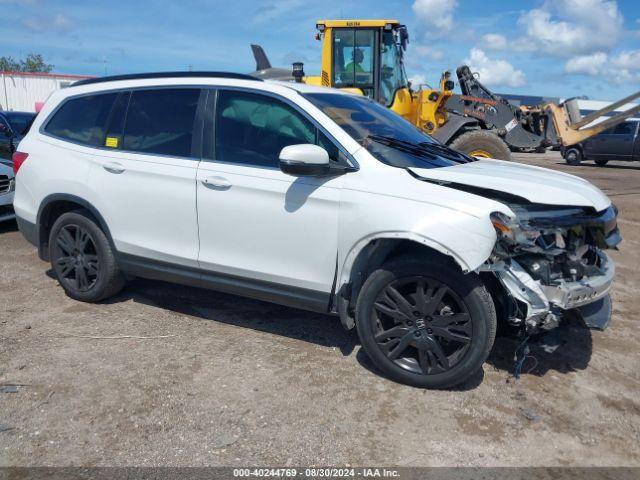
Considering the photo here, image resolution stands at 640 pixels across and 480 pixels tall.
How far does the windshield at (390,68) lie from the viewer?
10539 millimetres

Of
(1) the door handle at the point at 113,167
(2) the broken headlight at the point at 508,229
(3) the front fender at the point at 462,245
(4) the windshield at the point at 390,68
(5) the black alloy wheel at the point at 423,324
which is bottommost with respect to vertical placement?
(5) the black alloy wheel at the point at 423,324

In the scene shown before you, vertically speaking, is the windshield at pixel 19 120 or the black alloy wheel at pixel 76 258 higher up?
the windshield at pixel 19 120

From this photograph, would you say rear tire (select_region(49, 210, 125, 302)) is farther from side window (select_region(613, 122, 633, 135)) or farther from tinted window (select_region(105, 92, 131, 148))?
side window (select_region(613, 122, 633, 135))

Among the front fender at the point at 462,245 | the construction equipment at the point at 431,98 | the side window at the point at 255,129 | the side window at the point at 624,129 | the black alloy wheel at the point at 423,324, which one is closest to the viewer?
the front fender at the point at 462,245

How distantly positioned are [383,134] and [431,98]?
7812 mm

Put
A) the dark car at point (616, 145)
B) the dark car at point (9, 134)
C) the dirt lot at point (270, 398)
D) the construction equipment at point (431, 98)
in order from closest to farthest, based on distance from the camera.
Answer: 1. the dirt lot at point (270, 398)
2. the dark car at point (9, 134)
3. the construction equipment at point (431, 98)
4. the dark car at point (616, 145)

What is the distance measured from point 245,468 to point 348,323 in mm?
1226

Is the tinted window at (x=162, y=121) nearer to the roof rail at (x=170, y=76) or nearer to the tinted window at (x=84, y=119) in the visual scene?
the roof rail at (x=170, y=76)

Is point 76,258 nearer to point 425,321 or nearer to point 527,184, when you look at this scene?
point 425,321

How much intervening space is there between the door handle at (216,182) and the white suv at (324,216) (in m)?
0.02

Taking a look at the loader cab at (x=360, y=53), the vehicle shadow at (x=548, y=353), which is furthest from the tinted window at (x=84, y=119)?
the loader cab at (x=360, y=53)

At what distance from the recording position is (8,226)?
26.0 feet

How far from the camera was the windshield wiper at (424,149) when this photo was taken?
12.7ft

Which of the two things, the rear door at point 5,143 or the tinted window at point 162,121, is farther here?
the rear door at point 5,143
